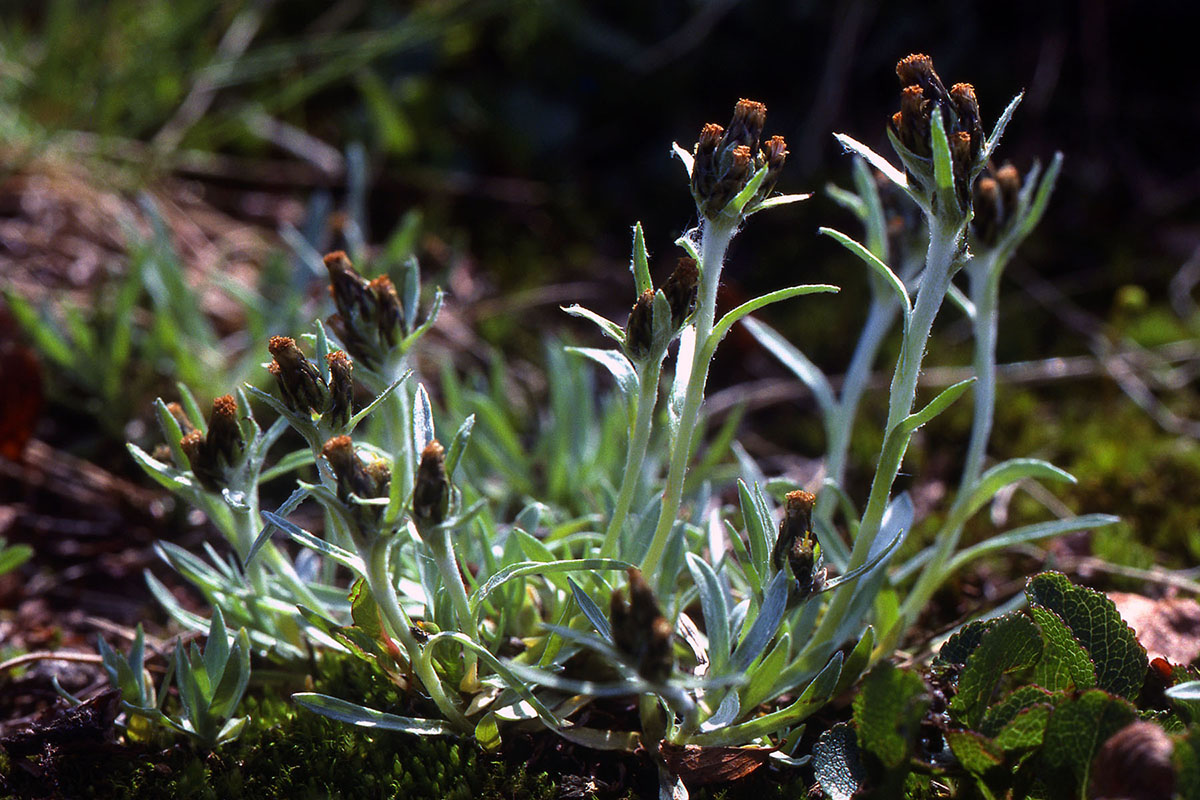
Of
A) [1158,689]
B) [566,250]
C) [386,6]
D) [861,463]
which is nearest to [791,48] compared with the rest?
[566,250]

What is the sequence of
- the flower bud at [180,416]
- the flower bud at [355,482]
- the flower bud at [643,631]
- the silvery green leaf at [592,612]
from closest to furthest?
the flower bud at [643,631] < the flower bud at [355,482] < the silvery green leaf at [592,612] < the flower bud at [180,416]

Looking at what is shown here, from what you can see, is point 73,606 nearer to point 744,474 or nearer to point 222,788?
point 222,788

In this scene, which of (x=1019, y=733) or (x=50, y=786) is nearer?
(x=1019, y=733)

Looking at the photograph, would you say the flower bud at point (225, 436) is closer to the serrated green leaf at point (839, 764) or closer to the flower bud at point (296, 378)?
the flower bud at point (296, 378)

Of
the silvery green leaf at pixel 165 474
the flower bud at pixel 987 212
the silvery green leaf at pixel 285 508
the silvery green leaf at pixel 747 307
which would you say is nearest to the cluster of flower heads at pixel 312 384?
the silvery green leaf at pixel 285 508

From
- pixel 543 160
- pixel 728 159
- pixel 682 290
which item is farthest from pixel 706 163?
pixel 543 160

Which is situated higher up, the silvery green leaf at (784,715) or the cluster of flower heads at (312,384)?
the cluster of flower heads at (312,384)

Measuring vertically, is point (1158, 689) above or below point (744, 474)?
below
